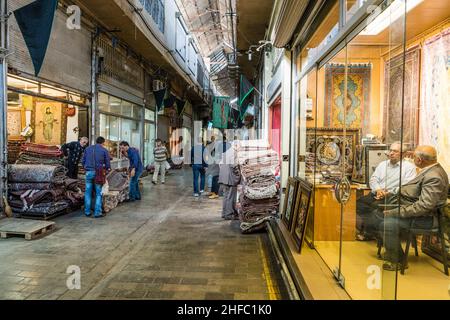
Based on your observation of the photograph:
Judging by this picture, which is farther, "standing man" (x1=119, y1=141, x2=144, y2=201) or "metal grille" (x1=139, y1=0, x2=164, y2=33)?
"metal grille" (x1=139, y1=0, x2=164, y2=33)

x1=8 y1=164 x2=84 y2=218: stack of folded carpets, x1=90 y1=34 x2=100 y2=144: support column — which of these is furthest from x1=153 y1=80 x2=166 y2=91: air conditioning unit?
x1=8 y1=164 x2=84 y2=218: stack of folded carpets

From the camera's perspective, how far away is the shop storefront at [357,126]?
375 cm

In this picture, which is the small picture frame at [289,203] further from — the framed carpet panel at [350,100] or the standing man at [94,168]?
the standing man at [94,168]

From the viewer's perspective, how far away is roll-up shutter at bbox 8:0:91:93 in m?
6.73

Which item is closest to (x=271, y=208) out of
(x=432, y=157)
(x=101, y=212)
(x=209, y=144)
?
(x=432, y=157)

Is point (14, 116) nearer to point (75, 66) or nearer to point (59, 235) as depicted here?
point (75, 66)

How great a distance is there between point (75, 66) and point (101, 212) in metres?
3.95

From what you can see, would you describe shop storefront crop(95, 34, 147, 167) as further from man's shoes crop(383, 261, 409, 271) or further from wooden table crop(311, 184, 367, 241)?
man's shoes crop(383, 261, 409, 271)

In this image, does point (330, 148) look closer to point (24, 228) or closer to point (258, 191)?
point (258, 191)

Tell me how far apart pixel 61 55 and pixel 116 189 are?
3.53m

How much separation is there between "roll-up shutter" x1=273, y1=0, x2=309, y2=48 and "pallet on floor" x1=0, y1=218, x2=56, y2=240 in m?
5.20

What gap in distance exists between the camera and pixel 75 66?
8844mm

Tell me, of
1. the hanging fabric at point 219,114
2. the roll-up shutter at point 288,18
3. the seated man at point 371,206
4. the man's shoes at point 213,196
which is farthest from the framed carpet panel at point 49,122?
the hanging fabric at point 219,114

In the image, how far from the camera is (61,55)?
8.16 m
